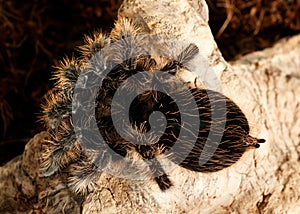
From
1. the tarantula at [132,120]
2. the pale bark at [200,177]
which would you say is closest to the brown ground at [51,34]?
the pale bark at [200,177]

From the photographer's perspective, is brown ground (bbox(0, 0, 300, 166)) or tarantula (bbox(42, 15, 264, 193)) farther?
brown ground (bbox(0, 0, 300, 166))

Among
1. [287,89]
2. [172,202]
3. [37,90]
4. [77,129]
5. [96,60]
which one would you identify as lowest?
[287,89]

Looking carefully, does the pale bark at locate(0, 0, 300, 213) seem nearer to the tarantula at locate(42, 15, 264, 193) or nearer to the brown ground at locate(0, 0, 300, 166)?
the tarantula at locate(42, 15, 264, 193)

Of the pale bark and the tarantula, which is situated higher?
the tarantula

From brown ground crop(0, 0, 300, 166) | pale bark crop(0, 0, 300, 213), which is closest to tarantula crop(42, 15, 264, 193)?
pale bark crop(0, 0, 300, 213)

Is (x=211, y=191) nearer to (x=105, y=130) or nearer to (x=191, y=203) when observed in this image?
(x=191, y=203)

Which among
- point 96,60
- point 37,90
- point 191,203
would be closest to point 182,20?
point 96,60

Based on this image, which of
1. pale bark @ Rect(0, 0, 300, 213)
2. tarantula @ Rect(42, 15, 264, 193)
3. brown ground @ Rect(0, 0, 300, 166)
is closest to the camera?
tarantula @ Rect(42, 15, 264, 193)
